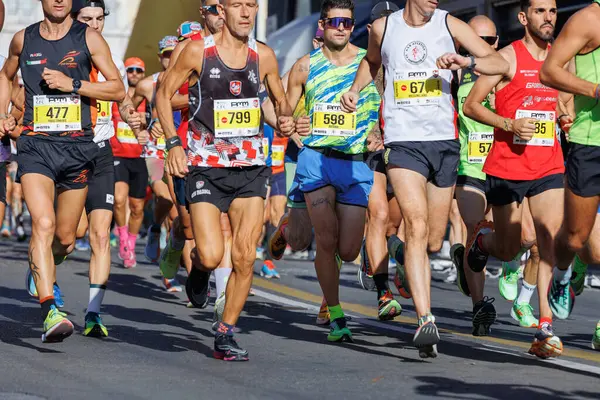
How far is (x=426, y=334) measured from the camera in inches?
290

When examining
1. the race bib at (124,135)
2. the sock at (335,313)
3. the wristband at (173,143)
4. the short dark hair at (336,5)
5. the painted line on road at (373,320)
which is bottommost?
the painted line on road at (373,320)

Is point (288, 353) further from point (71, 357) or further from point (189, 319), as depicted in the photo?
point (189, 319)

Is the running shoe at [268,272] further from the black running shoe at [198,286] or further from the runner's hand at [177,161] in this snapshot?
the runner's hand at [177,161]

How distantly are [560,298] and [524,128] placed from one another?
5.23 feet

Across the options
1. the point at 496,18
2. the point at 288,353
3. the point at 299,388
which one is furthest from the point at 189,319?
the point at 496,18

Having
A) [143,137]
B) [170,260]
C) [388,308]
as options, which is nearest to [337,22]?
[388,308]

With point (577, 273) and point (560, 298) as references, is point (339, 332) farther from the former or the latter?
point (577, 273)

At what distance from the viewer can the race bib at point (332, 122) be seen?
9484 mm

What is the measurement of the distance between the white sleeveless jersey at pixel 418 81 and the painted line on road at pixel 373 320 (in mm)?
1377

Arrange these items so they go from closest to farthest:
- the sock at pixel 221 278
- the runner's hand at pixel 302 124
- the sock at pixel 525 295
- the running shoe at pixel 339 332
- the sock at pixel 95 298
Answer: the runner's hand at pixel 302 124 → the running shoe at pixel 339 332 → the sock at pixel 95 298 → the sock at pixel 221 278 → the sock at pixel 525 295

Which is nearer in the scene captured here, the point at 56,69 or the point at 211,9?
the point at 56,69

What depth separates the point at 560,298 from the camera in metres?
9.37

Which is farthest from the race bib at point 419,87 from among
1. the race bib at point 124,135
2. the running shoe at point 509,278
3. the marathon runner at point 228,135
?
the race bib at point 124,135

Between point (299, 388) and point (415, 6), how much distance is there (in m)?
2.63
